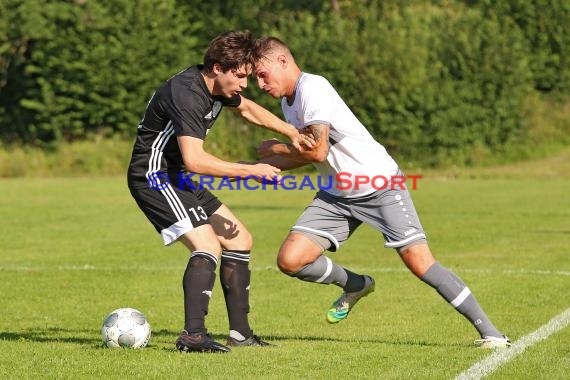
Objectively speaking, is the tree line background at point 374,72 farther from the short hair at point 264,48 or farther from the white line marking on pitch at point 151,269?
the short hair at point 264,48

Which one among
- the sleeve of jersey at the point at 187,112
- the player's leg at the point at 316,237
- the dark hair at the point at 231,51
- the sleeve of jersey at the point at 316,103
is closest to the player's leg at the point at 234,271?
the player's leg at the point at 316,237

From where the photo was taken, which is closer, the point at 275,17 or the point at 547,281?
the point at 547,281

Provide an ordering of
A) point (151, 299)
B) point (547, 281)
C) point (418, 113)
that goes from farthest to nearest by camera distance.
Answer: point (418, 113)
point (547, 281)
point (151, 299)

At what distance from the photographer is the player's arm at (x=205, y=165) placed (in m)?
7.55

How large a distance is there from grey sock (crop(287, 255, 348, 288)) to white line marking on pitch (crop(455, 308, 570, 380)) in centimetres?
136

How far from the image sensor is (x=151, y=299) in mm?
11305

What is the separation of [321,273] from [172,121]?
1655 millimetres

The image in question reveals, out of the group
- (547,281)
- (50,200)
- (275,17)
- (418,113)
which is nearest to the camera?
(547,281)

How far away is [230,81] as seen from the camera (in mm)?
7801

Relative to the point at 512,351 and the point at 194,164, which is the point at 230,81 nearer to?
the point at 194,164

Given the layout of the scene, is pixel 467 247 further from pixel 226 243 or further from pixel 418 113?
pixel 418 113

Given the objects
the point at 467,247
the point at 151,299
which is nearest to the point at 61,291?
the point at 151,299

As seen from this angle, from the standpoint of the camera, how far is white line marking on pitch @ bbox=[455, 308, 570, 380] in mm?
7004

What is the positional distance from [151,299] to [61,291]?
1149mm
